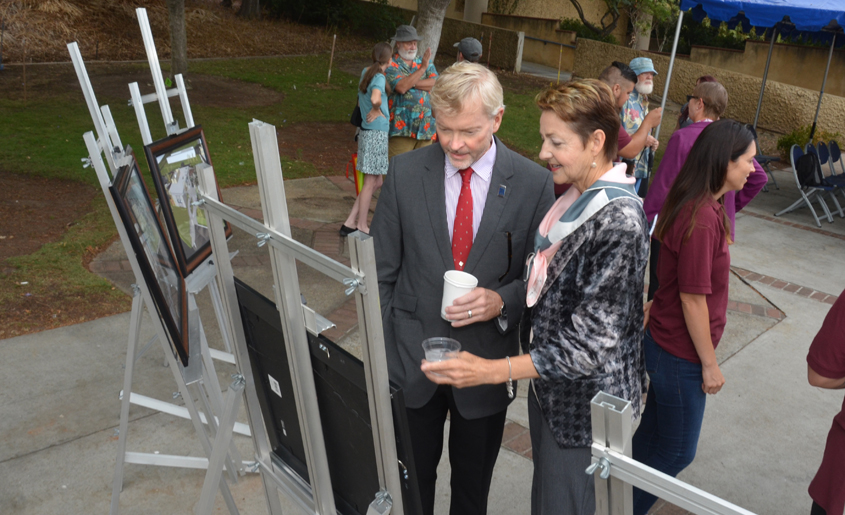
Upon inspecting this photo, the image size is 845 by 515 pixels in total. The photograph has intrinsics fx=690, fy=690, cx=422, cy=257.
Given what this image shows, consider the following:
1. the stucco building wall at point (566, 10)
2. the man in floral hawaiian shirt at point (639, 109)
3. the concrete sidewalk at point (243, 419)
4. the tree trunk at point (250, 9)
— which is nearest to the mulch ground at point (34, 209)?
the concrete sidewalk at point (243, 419)

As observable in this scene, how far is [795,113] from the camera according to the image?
1478 cm

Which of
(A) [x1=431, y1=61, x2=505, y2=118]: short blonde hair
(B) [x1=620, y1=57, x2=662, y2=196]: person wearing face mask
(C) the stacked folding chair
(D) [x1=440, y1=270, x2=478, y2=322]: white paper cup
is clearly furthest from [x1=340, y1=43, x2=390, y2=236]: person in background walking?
(C) the stacked folding chair

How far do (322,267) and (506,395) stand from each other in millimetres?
1194

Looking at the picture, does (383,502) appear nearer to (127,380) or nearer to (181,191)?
(127,380)

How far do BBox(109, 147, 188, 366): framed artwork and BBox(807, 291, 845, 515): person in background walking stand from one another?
2.23 m

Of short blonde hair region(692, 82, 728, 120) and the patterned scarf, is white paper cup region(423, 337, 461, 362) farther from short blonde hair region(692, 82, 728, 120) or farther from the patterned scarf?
short blonde hair region(692, 82, 728, 120)

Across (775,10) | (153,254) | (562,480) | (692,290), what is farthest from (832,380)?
(775,10)

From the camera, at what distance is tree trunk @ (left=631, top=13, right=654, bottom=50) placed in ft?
63.9

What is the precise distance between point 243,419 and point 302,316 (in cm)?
241

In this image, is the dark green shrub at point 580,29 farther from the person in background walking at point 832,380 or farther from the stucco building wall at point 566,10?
the person in background walking at point 832,380

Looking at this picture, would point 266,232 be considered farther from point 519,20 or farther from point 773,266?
point 519,20

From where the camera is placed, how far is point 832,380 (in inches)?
90.4

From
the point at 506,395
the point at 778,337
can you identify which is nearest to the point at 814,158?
the point at 778,337

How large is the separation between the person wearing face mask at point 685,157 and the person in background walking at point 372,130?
2.50 meters
